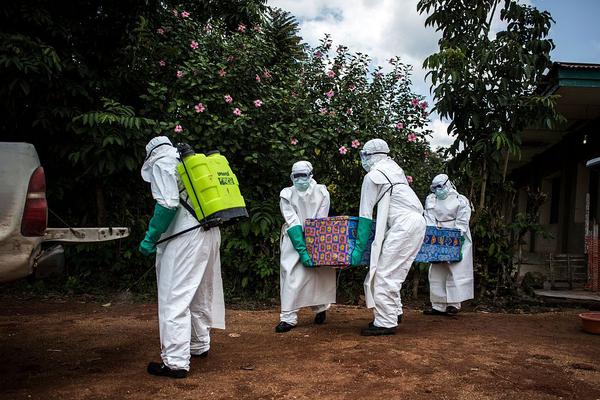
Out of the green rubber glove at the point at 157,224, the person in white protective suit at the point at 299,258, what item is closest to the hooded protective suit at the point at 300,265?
the person in white protective suit at the point at 299,258

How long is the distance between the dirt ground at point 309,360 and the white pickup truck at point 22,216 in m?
0.83

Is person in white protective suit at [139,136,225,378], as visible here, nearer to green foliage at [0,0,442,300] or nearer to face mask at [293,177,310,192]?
face mask at [293,177,310,192]

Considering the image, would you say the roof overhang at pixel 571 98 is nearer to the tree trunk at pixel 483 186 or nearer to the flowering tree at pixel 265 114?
the tree trunk at pixel 483 186

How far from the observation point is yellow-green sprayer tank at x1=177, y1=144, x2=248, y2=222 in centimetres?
393

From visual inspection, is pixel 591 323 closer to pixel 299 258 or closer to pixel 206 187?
pixel 299 258

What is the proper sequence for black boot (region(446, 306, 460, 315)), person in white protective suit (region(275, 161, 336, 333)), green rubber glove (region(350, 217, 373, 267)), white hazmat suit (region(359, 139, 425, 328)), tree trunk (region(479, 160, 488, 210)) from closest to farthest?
green rubber glove (region(350, 217, 373, 267)) → white hazmat suit (region(359, 139, 425, 328)) → person in white protective suit (region(275, 161, 336, 333)) → black boot (region(446, 306, 460, 315)) → tree trunk (region(479, 160, 488, 210))

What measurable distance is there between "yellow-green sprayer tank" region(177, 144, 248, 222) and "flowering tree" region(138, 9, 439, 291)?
326 centimetres

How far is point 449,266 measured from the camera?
6.87 m

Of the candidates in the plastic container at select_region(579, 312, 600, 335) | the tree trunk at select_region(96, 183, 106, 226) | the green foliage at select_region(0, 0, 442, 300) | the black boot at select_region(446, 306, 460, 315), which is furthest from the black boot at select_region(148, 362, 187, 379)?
the tree trunk at select_region(96, 183, 106, 226)

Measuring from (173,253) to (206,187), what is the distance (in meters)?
0.54

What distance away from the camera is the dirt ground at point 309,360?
12.2 ft

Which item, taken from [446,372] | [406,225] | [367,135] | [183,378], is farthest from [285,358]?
[367,135]

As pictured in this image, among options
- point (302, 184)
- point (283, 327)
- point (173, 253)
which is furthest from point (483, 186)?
point (173, 253)

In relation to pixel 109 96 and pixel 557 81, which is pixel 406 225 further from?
pixel 109 96
